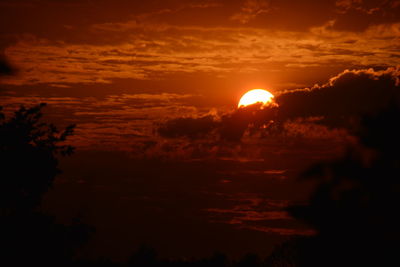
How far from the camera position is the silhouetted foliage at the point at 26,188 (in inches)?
774

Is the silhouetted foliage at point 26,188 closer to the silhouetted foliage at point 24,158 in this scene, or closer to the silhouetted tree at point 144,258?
the silhouetted foliage at point 24,158

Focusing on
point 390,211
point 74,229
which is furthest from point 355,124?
point 74,229

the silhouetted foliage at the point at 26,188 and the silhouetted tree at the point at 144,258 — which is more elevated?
the silhouetted foliage at the point at 26,188

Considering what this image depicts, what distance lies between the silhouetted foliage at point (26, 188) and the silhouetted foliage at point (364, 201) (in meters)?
9.13

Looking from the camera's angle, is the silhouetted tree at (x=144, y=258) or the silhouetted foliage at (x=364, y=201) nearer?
the silhouetted foliage at (x=364, y=201)

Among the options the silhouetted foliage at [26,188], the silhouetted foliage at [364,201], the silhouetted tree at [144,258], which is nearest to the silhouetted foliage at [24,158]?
the silhouetted foliage at [26,188]

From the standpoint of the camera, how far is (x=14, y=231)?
20578 mm

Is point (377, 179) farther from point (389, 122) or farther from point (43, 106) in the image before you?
point (43, 106)

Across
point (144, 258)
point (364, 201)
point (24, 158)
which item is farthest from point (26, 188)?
point (144, 258)

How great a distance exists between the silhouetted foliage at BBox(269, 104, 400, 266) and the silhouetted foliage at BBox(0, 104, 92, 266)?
30.0 feet

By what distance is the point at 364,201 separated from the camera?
23.3 m

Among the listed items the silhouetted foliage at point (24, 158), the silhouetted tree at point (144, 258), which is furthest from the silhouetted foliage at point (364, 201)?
the silhouetted tree at point (144, 258)

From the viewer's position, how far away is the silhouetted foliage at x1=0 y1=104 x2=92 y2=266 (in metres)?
19.7

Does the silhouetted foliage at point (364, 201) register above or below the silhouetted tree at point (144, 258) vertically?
above
